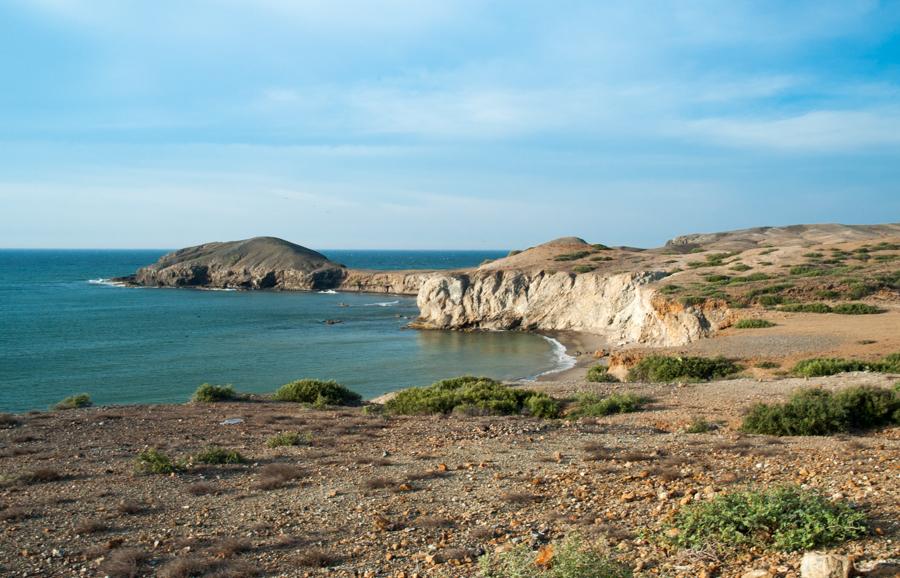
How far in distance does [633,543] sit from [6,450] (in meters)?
12.4

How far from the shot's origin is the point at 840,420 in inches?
503

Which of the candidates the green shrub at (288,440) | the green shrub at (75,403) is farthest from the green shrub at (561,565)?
the green shrub at (75,403)

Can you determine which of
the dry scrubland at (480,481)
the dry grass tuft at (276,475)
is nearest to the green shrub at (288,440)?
the dry scrubland at (480,481)

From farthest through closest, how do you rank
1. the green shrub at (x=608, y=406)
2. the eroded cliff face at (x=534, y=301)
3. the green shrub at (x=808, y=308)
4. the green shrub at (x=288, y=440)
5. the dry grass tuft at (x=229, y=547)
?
1. the eroded cliff face at (x=534, y=301)
2. the green shrub at (x=808, y=308)
3. the green shrub at (x=608, y=406)
4. the green shrub at (x=288, y=440)
5. the dry grass tuft at (x=229, y=547)

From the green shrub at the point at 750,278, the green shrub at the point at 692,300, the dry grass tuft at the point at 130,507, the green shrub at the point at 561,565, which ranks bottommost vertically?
the dry grass tuft at the point at 130,507

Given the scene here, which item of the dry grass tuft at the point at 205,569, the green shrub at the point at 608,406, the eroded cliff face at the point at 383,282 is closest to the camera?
the dry grass tuft at the point at 205,569

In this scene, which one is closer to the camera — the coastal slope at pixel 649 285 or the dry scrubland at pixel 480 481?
the dry scrubland at pixel 480 481

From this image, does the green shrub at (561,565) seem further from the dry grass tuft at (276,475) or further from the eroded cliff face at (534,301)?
the eroded cliff face at (534,301)

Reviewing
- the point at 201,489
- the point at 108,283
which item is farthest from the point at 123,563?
the point at 108,283

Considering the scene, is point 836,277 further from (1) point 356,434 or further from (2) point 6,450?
(2) point 6,450

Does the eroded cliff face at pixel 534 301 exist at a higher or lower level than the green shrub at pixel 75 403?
higher

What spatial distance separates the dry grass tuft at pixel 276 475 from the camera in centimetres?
1024

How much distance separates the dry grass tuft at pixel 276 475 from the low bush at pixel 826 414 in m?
8.78

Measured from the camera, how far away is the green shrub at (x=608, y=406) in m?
16.4
